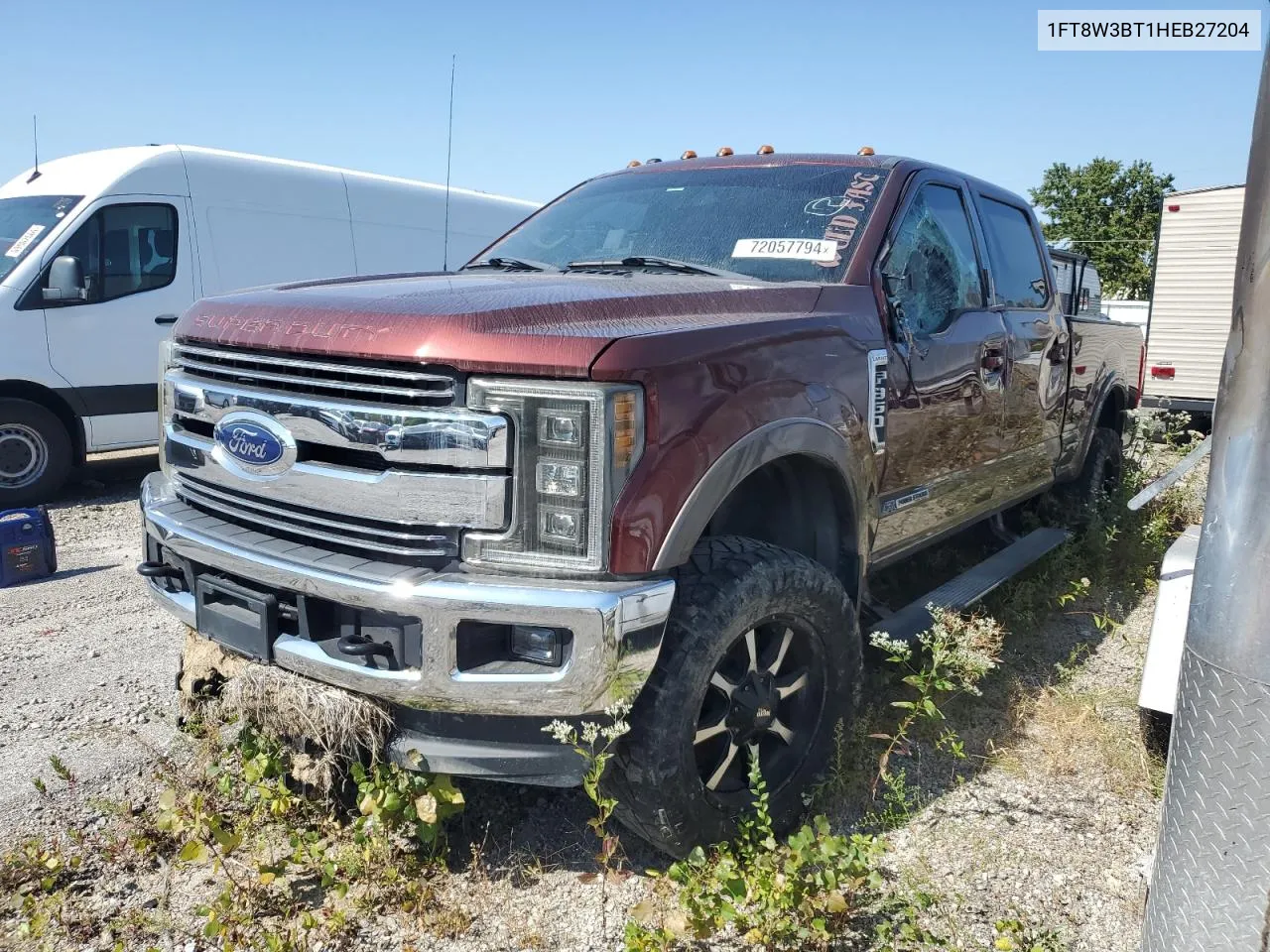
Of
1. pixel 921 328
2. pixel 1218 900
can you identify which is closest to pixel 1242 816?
pixel 1218 900

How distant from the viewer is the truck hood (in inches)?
85.2

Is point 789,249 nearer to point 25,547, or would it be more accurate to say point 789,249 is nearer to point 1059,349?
point 1059,349

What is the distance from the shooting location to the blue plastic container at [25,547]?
507 centimetres

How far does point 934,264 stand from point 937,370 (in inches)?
18.7

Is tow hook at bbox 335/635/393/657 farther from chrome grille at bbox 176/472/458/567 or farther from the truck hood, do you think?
the truck hood

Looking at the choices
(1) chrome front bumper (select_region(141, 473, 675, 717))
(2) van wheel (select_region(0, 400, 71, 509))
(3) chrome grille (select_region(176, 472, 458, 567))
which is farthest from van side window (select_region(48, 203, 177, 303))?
(1) chrome front bumper (select_region(141, 473, 675, 717))

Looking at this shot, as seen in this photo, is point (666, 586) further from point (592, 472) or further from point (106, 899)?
point (106, 899)

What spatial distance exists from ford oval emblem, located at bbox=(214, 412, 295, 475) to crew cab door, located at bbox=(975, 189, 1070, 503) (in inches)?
119

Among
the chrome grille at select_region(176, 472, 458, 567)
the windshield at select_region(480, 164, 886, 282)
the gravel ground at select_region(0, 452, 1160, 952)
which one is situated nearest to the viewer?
the chrome grille at select_region(176, 472, 458, 567)

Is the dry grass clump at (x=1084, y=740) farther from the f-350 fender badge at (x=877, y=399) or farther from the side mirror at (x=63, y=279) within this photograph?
the side mirror at (x=63, y=279)

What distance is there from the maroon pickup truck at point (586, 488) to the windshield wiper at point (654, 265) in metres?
0.01

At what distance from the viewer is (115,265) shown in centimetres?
740

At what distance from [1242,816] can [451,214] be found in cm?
930

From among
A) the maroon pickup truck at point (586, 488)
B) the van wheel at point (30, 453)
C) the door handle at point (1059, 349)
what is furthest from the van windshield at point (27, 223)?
the door handle at point (1059, 349)
